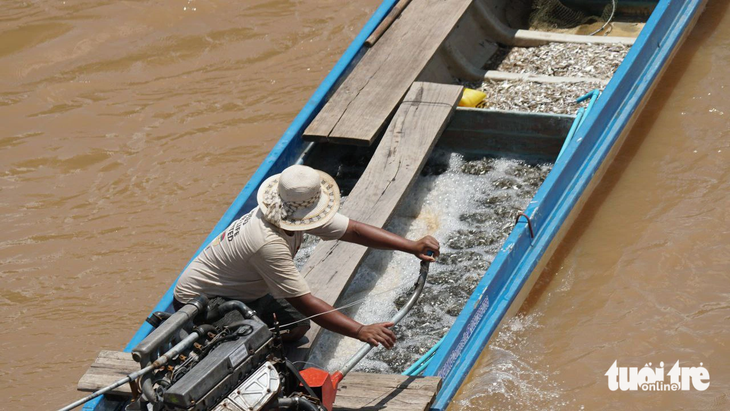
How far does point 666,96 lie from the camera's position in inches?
290

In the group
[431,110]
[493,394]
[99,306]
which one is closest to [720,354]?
[493,394]

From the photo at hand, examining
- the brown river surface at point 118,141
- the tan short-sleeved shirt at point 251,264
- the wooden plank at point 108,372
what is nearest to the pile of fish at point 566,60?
the brown river surface at point 118,141

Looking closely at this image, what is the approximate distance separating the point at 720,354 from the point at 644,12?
12.1 ft

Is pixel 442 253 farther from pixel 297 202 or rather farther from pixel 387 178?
pixel 297 202

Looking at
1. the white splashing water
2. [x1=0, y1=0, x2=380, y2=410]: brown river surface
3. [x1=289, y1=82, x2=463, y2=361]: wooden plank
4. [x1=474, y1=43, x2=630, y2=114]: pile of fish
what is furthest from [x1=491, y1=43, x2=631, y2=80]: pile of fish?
[x1=0, y1=0, x2=380, y2=410]: brown river surface

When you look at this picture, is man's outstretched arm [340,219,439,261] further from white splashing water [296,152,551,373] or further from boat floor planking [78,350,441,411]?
white splashing water [296,152,551,373]

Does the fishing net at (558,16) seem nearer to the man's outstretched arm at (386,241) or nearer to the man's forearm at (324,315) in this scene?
the man's outstretched arm at (386,241)

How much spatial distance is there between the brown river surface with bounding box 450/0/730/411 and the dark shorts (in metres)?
1.17

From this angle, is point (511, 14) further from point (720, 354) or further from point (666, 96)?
point (720, 354)

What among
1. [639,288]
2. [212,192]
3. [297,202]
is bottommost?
[639,288]

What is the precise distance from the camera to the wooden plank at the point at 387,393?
4.26 meters

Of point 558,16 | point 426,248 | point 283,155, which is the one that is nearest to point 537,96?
point 558,16

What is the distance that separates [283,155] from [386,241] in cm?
167

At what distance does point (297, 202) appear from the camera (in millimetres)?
4082
